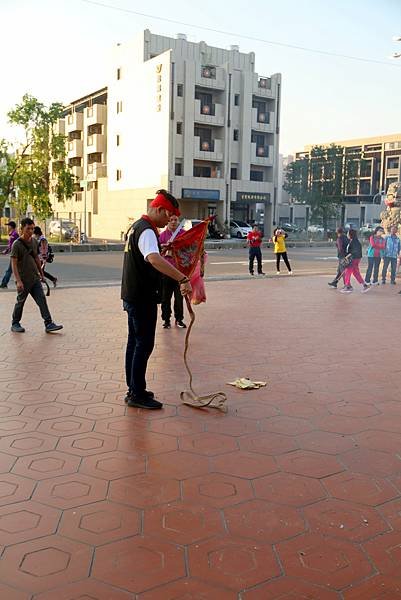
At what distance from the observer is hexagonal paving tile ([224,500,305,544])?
2979 millimetres

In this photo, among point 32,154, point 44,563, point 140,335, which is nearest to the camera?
point 44,563

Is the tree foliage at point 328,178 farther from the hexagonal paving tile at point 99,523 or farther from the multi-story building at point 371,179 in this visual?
the hexagonal paving tile at point 99,523

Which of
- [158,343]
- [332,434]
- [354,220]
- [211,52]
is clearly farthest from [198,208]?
[332,434]

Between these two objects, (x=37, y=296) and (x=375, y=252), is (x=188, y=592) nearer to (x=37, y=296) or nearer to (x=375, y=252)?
(x=37, y=296)

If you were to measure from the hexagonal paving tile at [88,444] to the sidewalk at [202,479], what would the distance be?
2 cm

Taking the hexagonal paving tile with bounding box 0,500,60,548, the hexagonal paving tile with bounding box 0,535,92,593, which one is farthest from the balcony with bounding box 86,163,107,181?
the hexagonal paving tile with bounding box 0,535,92,593

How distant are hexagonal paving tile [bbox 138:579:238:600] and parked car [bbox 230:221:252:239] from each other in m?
42.6

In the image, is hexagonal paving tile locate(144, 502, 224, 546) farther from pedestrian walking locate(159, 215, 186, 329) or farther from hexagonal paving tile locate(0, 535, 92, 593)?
pedestrian walking locate(159, 215, 186, 329)

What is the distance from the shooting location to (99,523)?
10.0 feet

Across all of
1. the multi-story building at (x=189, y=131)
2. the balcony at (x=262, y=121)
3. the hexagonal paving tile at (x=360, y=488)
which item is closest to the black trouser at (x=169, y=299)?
the hexagonal paving tile at (x=360, y=488)

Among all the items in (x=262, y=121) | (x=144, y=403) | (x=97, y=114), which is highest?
(x=97, y=114)

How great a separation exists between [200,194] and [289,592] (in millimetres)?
43704

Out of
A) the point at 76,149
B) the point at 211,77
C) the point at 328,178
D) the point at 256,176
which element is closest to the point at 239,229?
the point at 256,176

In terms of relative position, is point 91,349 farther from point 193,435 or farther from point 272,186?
point 272,186
